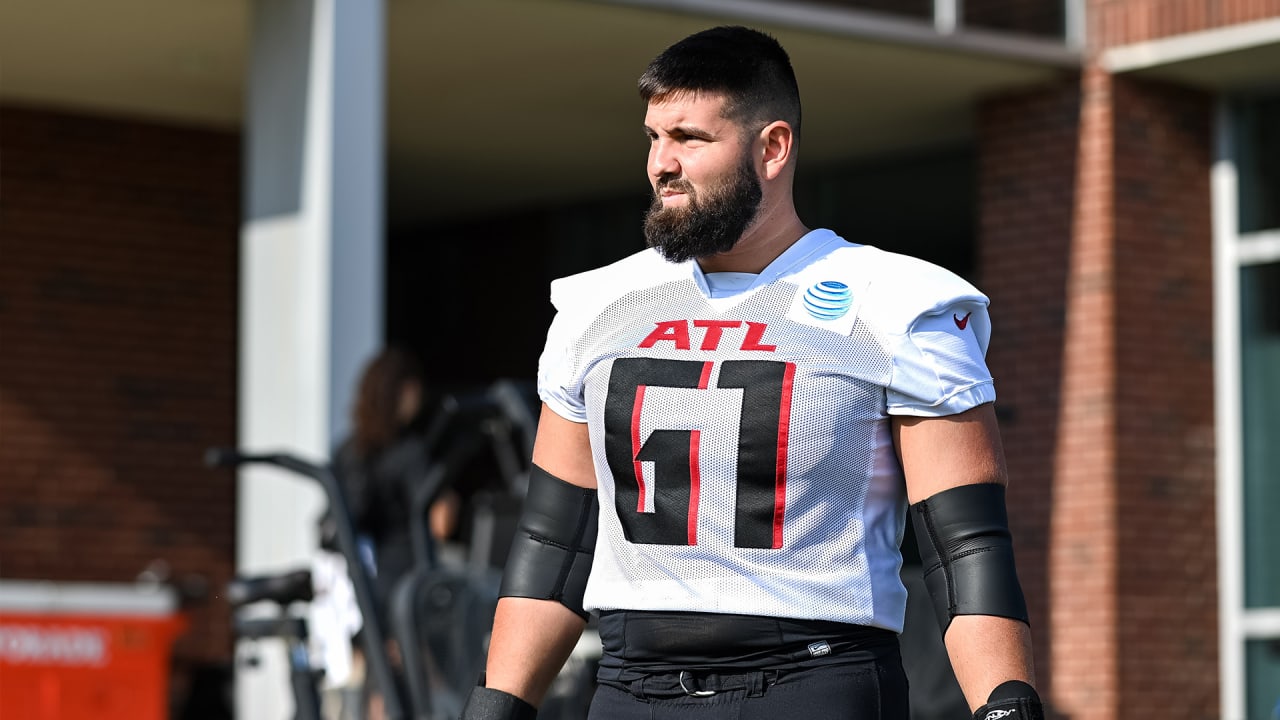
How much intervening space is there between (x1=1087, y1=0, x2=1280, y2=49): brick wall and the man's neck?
797 centimetres

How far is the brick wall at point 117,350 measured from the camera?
12391 mm

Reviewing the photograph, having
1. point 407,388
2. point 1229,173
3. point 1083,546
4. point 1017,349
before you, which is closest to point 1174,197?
point 1229,173

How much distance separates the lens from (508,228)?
15.7 metres

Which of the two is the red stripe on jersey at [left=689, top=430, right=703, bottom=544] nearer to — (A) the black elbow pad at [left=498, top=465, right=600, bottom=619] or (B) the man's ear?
(A) the black elbow pad at [left=498, top=465, right=600, bottom=619]

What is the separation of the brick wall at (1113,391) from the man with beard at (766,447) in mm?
8437

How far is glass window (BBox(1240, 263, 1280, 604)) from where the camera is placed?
11477mm

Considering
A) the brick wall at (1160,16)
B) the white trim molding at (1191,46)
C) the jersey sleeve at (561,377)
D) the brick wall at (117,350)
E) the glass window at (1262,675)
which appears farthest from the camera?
the brick wall at (117,350)

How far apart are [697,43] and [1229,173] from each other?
9084mm

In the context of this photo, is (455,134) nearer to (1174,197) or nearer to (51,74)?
(51,74)

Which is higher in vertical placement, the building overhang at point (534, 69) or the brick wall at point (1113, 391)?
the building overhang at point (534, 69)

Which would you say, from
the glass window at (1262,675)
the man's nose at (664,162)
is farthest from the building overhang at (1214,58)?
the man's nose at (664,162)

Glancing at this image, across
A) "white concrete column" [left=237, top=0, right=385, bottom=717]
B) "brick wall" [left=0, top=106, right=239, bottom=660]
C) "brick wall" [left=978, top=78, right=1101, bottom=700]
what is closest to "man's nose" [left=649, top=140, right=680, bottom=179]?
"white concrete column" [left=237, top=0, right=385, bottom=717]

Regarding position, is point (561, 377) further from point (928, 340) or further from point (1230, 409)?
point (1230, 409)

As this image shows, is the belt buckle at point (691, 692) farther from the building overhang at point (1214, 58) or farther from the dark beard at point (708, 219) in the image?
the building overhang at point (1214, 58)
